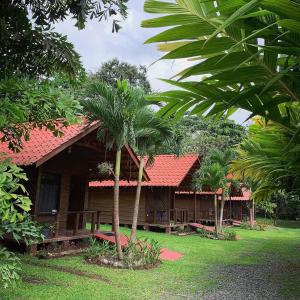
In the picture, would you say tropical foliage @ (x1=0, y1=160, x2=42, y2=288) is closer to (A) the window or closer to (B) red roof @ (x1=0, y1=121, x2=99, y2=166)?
(B) red roof @ (x1=0, y1=121, x2=99, y2=166)

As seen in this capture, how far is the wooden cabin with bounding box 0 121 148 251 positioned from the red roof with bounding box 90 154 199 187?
5.42 m

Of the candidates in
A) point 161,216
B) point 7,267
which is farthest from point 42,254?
point 161,216

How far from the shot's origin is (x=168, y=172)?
72.3ft

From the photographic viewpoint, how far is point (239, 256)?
13719mm

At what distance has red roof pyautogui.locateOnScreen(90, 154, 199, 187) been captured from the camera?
68.5ft

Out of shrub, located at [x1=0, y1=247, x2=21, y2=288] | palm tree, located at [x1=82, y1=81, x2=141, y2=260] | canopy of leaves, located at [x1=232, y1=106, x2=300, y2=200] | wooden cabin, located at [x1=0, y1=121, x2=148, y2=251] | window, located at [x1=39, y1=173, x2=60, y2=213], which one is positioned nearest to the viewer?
canopy of leaves, located at [x1=232, y1=106, x2=300, y2=200]

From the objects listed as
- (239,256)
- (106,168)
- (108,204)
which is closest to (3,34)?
(106,168)

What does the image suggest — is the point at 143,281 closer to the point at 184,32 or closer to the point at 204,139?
the point at 184,32

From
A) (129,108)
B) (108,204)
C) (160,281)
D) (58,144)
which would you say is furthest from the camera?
(108,204)

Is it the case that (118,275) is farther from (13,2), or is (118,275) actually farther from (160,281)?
(13,2)

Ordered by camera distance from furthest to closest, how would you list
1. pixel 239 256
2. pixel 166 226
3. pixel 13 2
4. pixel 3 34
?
pixel 166 226 → pixel 239 256 → pixel 13 2 → pixel 3 34

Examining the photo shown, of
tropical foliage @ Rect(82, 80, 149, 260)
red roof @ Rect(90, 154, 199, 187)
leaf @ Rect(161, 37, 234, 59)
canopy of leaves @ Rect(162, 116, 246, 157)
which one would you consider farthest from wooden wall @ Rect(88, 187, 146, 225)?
leaf @ Rect(161, 37, 234, 59)

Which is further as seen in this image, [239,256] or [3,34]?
[239,256]

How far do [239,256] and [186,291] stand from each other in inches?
259
